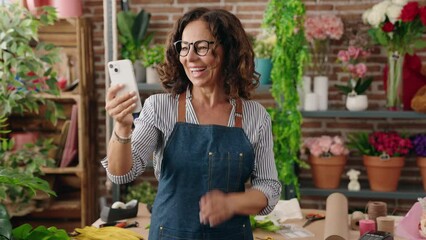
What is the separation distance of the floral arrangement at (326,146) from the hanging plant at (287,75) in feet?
0.67

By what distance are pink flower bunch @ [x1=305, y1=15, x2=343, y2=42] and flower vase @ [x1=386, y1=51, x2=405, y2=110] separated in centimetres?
38

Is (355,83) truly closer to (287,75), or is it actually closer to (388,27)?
(388,27)

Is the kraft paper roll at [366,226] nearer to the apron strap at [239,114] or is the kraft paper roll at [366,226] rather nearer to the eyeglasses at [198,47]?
the apron strap at [239,114]

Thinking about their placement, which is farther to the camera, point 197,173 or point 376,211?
point 376,211

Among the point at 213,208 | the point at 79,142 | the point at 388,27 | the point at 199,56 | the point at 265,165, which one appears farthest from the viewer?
the point at 79,142

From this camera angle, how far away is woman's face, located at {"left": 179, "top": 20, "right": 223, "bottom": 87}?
185 centimetres

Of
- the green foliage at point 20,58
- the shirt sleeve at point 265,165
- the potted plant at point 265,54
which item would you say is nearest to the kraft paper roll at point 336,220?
the shirt sleeve at point 265,165

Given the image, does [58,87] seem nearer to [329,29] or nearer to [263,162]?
[329,29]

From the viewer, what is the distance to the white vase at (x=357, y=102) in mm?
4562

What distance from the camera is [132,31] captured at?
4805mm

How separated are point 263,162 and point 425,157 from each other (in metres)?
2.85

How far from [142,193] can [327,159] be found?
1301 millimetres

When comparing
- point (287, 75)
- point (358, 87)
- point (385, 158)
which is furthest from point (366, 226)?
point (358, 87)

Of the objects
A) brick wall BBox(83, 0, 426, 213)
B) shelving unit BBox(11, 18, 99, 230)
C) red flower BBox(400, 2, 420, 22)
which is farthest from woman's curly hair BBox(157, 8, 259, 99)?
brick wall BBox(83, 0, 426, 213)
